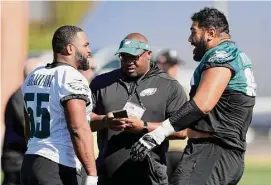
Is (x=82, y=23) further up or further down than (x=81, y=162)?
further down

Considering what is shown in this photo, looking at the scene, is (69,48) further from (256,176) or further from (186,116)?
(256,176)

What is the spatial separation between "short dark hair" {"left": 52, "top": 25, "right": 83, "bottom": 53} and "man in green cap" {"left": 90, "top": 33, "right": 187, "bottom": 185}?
1128mm

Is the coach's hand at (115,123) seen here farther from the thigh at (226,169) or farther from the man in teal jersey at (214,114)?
the thigh at (226,169)

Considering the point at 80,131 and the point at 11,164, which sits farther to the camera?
the point at 11,164

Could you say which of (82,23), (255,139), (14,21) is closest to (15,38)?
(14,21)

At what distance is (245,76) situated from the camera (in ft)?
20.7

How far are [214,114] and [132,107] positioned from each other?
3.39 ft

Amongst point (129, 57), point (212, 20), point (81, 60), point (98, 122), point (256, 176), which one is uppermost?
point (212, 20)

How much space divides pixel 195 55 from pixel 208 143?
70 cm

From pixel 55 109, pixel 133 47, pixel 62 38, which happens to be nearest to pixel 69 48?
pixel 62 38

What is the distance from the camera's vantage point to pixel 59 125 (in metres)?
5.88

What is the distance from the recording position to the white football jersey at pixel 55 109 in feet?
19.1

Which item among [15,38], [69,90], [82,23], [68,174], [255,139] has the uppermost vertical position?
[69,90]

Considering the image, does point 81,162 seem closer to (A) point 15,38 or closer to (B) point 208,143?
(B) point 208,143
